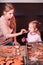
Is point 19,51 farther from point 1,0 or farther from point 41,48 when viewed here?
point 1,0

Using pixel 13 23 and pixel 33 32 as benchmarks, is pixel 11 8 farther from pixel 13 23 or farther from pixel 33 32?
pixel 33 32

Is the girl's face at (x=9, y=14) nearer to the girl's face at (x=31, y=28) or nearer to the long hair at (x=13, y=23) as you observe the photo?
the long hair at (x=13, y=23)

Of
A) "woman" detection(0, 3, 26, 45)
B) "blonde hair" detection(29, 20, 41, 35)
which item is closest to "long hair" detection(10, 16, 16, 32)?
"woman" detection(0, 3, 26, 45)

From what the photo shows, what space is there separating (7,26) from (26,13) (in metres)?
0.15

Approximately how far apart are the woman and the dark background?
26 mm

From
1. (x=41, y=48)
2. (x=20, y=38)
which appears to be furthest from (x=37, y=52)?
(x=20, y=38)

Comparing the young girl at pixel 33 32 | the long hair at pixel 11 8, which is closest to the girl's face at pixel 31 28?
the young girl at pixel 33 32

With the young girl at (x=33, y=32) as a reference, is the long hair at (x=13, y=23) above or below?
above

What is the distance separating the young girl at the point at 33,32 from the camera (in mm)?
977

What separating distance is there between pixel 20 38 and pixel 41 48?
0.15m

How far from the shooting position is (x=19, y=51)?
965mm

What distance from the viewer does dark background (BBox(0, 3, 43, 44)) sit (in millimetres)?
972

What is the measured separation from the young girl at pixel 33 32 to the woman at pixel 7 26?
5 cm

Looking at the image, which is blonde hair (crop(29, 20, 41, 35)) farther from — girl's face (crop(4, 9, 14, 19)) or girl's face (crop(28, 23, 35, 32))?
girl's face (crop(4, 9, 14, 19))
